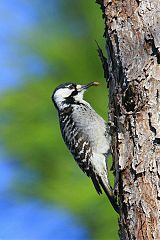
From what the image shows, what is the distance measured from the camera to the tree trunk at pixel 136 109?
14.3ft

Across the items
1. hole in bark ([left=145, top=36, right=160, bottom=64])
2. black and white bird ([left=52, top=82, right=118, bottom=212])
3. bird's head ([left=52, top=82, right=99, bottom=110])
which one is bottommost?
black and white bird ([left=52, top=82, right=118, bottom=212])

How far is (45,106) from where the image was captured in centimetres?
884

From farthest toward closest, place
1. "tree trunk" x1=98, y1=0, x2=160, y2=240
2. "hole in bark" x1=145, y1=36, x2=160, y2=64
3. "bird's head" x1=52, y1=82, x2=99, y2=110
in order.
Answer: "bird's head" x1=52, y1=82, x2=99, y2=110 < "hole in bark" x1=145, y1=36, x2=160, y2=64 < "tree trunk" x1=98, y1=0, x2=160, y2=240

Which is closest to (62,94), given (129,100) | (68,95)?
(68,95)

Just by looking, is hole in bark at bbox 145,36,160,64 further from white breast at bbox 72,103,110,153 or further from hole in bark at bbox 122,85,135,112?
white breast at bbox 72,103,110,153

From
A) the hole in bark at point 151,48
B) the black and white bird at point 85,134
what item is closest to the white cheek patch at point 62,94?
the black and white bird at point 85,134

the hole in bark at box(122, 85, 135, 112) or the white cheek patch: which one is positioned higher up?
the white cheek patch

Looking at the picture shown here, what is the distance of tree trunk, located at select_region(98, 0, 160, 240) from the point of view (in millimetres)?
4359

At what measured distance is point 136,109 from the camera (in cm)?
449

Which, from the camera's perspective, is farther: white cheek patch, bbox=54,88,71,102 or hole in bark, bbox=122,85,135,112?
white cheek patch, bbox=54,88,71,102

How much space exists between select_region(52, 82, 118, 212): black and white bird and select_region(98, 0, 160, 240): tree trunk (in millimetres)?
873

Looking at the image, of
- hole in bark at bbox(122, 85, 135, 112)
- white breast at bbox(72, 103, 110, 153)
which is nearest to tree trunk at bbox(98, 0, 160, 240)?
hole in bark at bbox(122, 85, 135, 112)

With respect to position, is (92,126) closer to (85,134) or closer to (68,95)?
(85,134)

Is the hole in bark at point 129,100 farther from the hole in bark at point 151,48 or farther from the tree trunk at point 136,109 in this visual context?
the hole in bark at point 151,48
